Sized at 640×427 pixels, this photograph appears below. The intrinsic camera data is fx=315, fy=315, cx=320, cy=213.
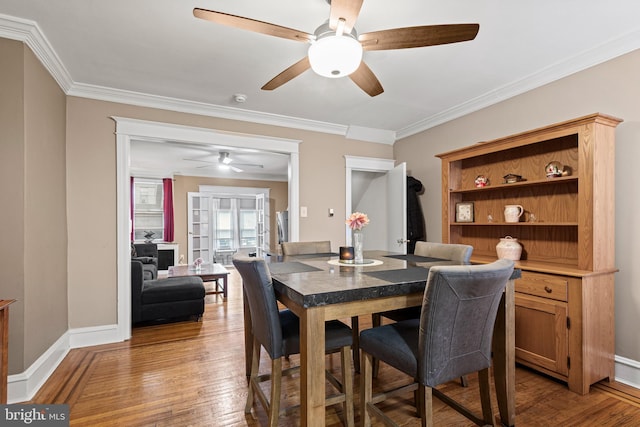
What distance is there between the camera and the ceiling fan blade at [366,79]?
Result: 2.00m

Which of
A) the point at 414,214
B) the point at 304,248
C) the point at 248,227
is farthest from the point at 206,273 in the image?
the point at 248,227

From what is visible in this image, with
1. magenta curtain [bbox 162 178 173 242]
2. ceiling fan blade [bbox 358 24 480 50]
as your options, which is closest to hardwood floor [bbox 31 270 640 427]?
ceiling fan blade [bbox 358 24 480 50]

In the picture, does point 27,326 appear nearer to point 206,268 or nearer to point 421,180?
point 206,268

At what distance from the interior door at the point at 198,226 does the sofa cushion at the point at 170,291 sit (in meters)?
3.80

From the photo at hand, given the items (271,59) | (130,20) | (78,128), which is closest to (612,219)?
(271,59)

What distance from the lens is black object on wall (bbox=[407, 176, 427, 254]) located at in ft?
13.2

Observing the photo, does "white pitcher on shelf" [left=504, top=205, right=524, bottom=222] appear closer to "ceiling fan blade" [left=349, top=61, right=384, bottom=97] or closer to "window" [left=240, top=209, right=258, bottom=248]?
"ceiling fan blade" [left=349, top=61, right=384, bottom=97]

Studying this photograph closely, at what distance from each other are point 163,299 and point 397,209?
2972 mm

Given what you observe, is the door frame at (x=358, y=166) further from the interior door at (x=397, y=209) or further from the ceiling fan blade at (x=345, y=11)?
the ceiling fan blade at (x=345, y=11)

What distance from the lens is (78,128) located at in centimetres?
295

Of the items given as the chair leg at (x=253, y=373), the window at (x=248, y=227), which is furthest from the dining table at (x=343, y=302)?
the window at (x=248, y=227)

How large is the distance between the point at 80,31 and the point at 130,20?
16.9 inches

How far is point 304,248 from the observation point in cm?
281
